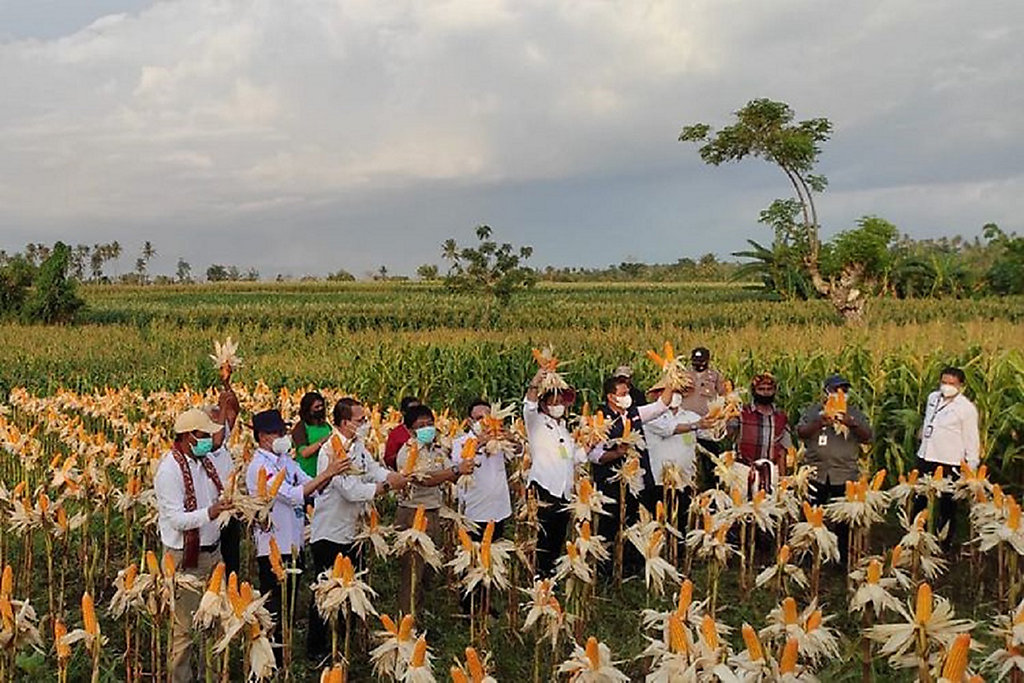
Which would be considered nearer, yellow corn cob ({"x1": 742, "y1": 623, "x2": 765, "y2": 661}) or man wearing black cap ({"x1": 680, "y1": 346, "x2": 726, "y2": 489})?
yellow corn cob ({"x1": 742, "y1": 623, "x2": 765, "y2": 661})

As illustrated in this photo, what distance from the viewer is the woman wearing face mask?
580 centimetres

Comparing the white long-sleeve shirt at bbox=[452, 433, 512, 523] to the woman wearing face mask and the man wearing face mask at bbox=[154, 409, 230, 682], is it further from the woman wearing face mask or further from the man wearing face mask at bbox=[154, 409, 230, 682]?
the man wearing face mask at bbox=[154, 409, 230, 682]

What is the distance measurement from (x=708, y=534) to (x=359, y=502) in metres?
2.03

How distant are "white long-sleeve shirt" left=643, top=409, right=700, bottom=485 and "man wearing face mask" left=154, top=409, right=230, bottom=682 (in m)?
3.50

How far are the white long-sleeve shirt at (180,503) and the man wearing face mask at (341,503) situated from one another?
2.26 ft

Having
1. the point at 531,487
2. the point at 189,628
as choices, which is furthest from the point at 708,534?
the point at 189,628

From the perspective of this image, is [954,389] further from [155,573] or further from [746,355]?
[155,573]

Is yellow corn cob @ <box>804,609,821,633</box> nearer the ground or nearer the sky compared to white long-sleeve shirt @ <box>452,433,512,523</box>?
nearer the sky

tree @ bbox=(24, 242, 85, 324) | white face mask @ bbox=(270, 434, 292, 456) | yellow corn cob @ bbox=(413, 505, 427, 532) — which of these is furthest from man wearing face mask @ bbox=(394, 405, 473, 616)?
tree @ bbox=(24, 242, 85, 324)

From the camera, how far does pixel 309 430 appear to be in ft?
19.4

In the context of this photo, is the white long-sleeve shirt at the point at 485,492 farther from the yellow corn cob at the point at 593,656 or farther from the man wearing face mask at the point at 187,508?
the yellow corn cob at the point at 593,656

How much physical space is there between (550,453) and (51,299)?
31656 mm

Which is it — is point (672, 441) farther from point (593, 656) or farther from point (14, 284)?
point (14, 284)

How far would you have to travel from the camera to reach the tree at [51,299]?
3275cm
